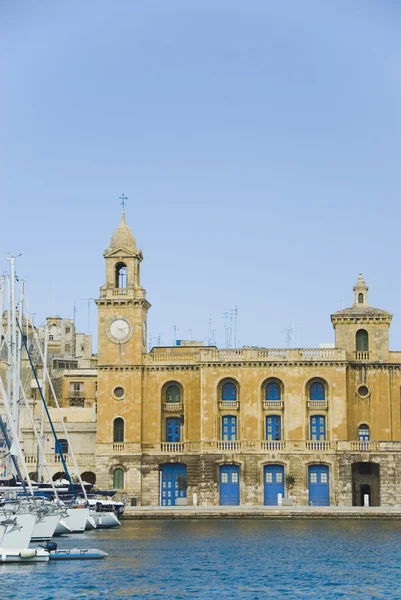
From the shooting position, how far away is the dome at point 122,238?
8275 cm

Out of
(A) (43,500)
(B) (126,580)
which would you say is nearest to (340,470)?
(A) (43,500)

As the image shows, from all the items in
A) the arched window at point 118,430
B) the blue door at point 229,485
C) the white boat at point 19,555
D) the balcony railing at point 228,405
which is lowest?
the white boat at point 19,555

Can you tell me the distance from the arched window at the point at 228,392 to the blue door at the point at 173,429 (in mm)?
3484

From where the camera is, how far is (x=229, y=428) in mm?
79688

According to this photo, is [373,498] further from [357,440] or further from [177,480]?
[177,480]

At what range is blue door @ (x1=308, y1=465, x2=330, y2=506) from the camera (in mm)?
77938

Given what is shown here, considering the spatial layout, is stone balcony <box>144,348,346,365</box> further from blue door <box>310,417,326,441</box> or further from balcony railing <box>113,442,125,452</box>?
balcony railing <box>113,442,125,452</box>

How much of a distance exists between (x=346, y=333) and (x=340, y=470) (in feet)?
28.8

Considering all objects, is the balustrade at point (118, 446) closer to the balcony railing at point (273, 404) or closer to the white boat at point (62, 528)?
the balcony railing at point (273, 404)

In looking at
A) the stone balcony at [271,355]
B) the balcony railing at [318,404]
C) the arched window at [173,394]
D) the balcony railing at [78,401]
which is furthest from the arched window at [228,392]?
the balcony railing at [78,401]

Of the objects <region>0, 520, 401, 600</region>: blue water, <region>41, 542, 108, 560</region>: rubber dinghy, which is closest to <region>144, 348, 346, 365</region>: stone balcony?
<region>0, 520, 401, 600</region>: blue water

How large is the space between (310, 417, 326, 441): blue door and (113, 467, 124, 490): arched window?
465 inches

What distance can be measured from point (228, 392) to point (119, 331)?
7.76 metres

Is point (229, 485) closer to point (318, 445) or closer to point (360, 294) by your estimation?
point (318, 445)
